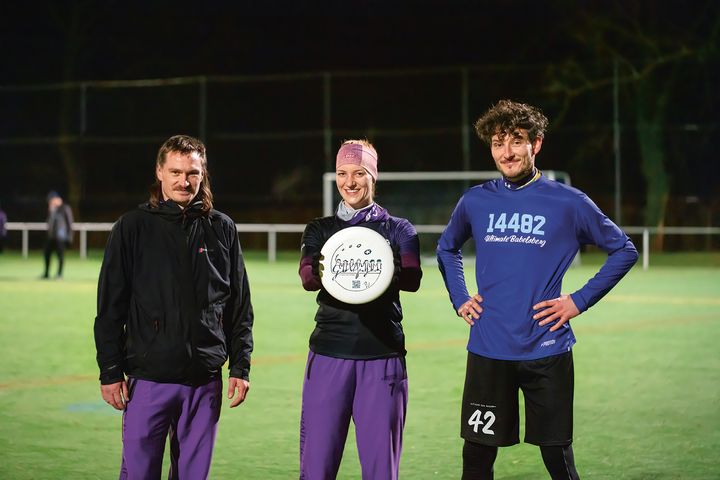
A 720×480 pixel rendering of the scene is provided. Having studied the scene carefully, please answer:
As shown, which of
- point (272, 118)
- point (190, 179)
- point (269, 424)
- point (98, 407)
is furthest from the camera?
point (272, 118)

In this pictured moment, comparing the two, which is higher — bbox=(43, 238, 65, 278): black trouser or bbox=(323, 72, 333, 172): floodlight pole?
bbox=(323, 72, 333, 172): floodlight pole

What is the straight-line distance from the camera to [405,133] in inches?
1049

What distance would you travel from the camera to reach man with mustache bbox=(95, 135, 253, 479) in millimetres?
4105

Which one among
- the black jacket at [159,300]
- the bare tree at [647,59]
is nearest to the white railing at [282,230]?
the bare tree at [647,59]

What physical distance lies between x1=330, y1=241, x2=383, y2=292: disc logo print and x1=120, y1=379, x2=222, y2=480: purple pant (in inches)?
23.7

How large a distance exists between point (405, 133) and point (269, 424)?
20.0 meters

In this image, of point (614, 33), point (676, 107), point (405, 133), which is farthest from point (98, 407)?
point (614, 33)

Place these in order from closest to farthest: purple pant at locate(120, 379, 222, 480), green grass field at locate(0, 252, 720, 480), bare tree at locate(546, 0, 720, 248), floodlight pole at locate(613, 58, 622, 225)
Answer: purple pant at locate(120, 379, 222, 480) → green grass field at locate(0, 252, 720, 480) → floodlight pole at locate(613, 58, 622, 225) → bare tree at locate(546, 0, 720, 248)

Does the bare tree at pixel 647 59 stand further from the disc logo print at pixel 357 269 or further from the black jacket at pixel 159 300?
the black jacket at pixel 159 300

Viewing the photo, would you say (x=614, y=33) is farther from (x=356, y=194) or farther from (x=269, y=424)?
(x=356, y=194)

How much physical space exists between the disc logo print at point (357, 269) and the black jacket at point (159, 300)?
439mm

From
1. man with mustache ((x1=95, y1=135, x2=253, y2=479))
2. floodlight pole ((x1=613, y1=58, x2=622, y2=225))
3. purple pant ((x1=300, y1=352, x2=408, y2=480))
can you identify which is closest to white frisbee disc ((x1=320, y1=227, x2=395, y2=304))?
purple pant ((x1=300, y1=352, x2=408, y2=480))

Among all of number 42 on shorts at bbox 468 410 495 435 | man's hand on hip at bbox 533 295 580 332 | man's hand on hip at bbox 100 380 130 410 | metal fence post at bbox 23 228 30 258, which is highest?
man's hand on hip at bbox 533 295 580 332

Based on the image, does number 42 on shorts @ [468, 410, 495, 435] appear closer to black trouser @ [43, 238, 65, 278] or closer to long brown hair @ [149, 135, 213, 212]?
long brown hair @ [149, 135, 213, 212]
